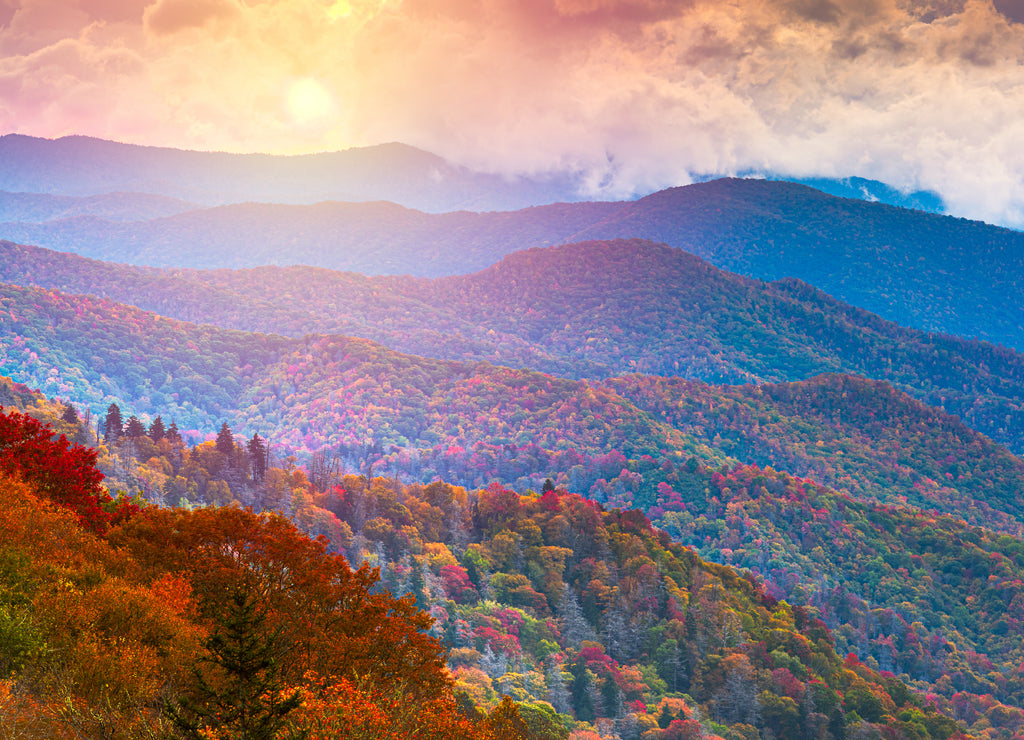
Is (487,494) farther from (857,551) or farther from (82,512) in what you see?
(857,551)

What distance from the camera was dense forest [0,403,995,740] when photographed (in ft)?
84.9

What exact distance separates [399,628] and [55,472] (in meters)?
23.8

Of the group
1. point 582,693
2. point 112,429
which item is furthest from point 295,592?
point 112,429

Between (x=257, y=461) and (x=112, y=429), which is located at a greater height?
(x=112, y=429)

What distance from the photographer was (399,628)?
3803cm

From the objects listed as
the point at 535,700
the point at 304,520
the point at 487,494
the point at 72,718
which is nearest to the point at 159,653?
the point at 72,718

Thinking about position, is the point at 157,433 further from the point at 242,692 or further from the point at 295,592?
the point at 242,692

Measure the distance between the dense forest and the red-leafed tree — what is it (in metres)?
0.16

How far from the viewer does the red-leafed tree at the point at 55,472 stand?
147 ft

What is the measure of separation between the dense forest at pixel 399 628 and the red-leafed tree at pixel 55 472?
16 cm

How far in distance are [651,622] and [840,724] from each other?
2653cm

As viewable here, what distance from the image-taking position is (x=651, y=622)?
113 meters

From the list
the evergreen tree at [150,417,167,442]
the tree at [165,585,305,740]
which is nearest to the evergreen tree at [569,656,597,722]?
the tree at [165,585,305,740]

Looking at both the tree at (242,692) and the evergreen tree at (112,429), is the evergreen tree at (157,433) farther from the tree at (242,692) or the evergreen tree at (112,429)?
the tree at (242,692)
